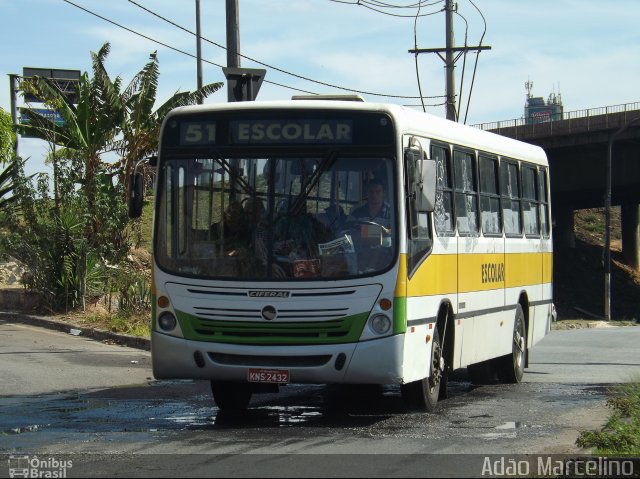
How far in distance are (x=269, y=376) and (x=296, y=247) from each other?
119cm

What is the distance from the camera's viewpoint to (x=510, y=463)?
8219mm

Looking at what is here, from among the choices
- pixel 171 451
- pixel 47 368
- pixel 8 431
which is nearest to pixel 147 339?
pixel 47 368

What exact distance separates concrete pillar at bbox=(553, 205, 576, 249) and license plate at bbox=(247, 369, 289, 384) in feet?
163

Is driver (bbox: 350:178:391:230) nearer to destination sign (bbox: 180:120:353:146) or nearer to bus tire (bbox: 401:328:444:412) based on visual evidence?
destination sign (bbox: 180:120:353:146)

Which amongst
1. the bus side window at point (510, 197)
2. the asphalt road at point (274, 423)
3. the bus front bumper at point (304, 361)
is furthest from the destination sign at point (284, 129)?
the bus side window at point (510, 197)

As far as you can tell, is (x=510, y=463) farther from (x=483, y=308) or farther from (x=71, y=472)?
(x=483, y=308)

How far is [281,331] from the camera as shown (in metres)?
10.4

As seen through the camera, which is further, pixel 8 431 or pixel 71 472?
pixel 8 431

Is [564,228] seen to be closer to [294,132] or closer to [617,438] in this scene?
[294,132]

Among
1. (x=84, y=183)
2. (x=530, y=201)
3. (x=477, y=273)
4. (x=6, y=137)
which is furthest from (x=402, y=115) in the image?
(x=6, y=137)

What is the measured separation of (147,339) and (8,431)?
8.54 metres

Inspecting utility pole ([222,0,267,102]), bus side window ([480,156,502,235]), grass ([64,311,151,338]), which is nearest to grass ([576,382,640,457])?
bus side window ([480,156,502,235])

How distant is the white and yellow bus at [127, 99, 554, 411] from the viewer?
1030cm

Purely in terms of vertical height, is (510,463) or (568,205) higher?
(568,205)
